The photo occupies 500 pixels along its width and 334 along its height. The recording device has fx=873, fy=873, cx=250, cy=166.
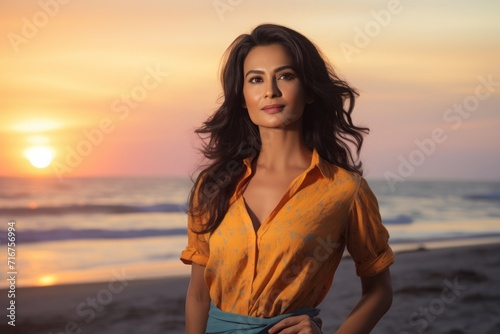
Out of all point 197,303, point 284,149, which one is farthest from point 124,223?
point 284,149

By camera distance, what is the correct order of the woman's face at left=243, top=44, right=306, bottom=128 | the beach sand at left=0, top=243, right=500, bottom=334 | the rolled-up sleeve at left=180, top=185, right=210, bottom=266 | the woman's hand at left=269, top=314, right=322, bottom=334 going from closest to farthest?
the woman's hand at left=269, top=314, right=322, bottom=334
the woman's face at left=243, top=44, right=306, bottom=128
the rolled-up sleeve at left=180, top=185, right=210, bottom=266
the beach sand at left=0, top=243, right=500, bottom=334

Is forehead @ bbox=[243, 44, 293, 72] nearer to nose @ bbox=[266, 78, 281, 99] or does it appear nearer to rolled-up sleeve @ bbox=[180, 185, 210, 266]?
nose @ bbox=[266, 78, 281, 99]

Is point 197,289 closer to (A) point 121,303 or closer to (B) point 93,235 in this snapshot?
(A) point 121,303

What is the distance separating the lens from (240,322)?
2.54 metres

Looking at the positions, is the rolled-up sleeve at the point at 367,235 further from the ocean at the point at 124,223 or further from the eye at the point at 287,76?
the ocean at the point at 124,223

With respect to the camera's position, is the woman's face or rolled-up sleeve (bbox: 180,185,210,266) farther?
rolled-up sleeve (bbox: 180,185,210,266)

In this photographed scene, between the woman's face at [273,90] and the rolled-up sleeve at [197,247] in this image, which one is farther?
the rolled-up sleeve at [197,247]

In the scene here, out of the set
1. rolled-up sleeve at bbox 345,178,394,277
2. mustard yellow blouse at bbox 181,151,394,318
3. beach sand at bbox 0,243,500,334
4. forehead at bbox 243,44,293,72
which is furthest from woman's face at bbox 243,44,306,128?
beach sand at bbox 0,243,500,334

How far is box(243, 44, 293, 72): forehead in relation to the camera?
2.62 m

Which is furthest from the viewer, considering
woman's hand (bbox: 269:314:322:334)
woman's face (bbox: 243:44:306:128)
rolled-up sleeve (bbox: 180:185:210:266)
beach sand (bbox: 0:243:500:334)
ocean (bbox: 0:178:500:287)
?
ocean (bbox: 0:178:500:287)

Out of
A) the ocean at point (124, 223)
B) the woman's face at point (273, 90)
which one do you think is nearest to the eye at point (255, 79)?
the woman's face at point (273, 90)

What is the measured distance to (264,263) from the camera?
253 cm

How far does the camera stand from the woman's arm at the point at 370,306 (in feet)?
8.65

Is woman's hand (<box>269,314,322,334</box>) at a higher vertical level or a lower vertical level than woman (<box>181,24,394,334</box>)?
lower
